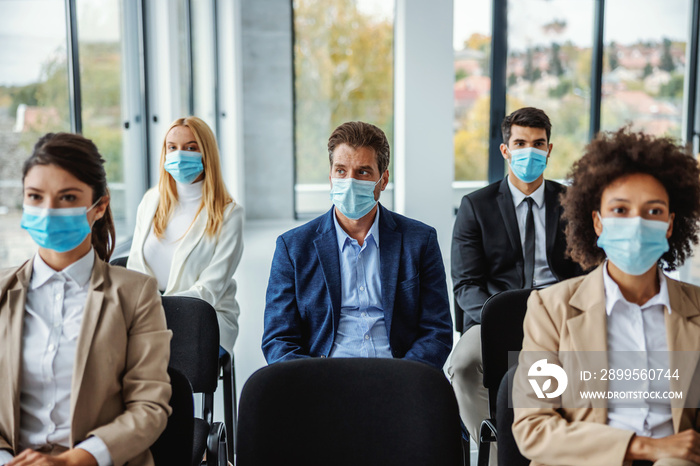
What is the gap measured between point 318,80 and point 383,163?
619 cm

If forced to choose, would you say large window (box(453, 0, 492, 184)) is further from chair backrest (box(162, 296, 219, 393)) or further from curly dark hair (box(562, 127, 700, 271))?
curly dark hair (box(562, 127, 700, 271))

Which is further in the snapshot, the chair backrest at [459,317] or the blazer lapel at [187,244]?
the chair backrest at [459,317]

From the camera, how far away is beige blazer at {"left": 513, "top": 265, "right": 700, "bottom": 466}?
1.43 metres

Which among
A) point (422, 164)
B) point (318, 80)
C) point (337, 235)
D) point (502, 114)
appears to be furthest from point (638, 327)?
point (318, 80)

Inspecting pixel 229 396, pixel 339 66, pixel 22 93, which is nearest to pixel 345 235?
pixel 229 396

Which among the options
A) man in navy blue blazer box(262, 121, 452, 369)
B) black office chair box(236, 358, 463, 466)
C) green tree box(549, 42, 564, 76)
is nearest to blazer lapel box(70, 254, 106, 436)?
black office chair box(236, 358, 463, 466)

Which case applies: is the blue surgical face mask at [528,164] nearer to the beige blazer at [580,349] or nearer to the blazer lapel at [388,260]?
the blazer lapel at [388,260]

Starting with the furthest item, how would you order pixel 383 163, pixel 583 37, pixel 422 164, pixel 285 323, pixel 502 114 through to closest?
pixel 583 37 → pixel 502 114 → pixel 422 164 → pixel 383 163 → pixel 285 323

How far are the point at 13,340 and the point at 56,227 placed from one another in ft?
0.87

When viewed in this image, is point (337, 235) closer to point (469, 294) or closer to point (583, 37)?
point (469, 294)

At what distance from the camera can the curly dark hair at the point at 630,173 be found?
1.57m

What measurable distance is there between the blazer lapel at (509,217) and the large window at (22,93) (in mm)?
2000

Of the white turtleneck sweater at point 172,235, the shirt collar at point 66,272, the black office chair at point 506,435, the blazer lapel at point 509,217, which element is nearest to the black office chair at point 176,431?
the shirt collar at point 66,272

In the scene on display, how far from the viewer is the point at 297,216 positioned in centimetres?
879
